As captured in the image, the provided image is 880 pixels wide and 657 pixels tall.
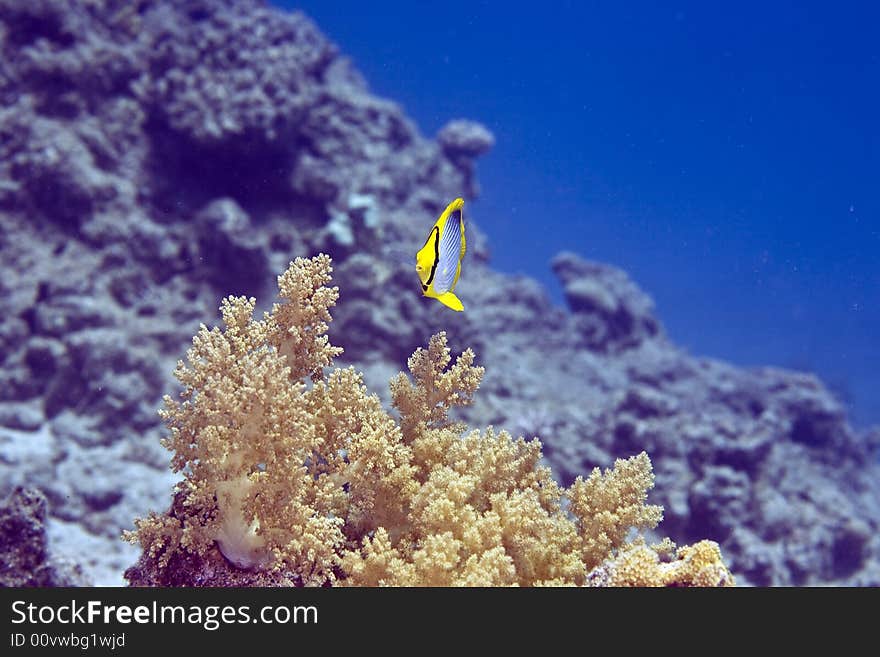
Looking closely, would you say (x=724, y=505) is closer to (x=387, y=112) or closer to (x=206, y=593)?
(x=206, y=593)

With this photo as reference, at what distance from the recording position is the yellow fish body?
250 cm

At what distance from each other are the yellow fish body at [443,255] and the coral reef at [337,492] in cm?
76

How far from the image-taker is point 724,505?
369 inches

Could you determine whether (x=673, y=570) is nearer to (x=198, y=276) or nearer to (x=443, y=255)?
(x=443, y=255)

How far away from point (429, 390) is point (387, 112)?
13265 mm

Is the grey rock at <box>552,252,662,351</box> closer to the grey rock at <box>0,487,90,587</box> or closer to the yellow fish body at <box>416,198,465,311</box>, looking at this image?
the grey rock at <box>0,487,90,587</box>

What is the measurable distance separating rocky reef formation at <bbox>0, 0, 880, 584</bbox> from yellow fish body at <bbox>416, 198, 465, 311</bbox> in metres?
6.15

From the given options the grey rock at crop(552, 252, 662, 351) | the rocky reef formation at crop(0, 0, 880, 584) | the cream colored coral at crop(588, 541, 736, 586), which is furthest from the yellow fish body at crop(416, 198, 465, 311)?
the grey rock at crop(552, 252, 662, 351)

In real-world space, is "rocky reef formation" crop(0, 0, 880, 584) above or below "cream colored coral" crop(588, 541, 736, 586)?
above

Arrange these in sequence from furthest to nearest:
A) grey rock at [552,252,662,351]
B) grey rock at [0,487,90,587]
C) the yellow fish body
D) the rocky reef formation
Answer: grey rock at [552,252,662,351]
the rocky reef formation
grey rock at [0,487,90,587]
the yellow fish body

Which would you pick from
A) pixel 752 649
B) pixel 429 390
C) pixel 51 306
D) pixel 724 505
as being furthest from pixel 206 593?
pixel 724 505

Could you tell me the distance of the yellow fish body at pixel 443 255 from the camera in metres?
2.50

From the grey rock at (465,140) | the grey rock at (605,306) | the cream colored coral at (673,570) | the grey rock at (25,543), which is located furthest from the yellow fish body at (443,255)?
the grey rock at (465,140)

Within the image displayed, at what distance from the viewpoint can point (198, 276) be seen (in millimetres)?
10422
